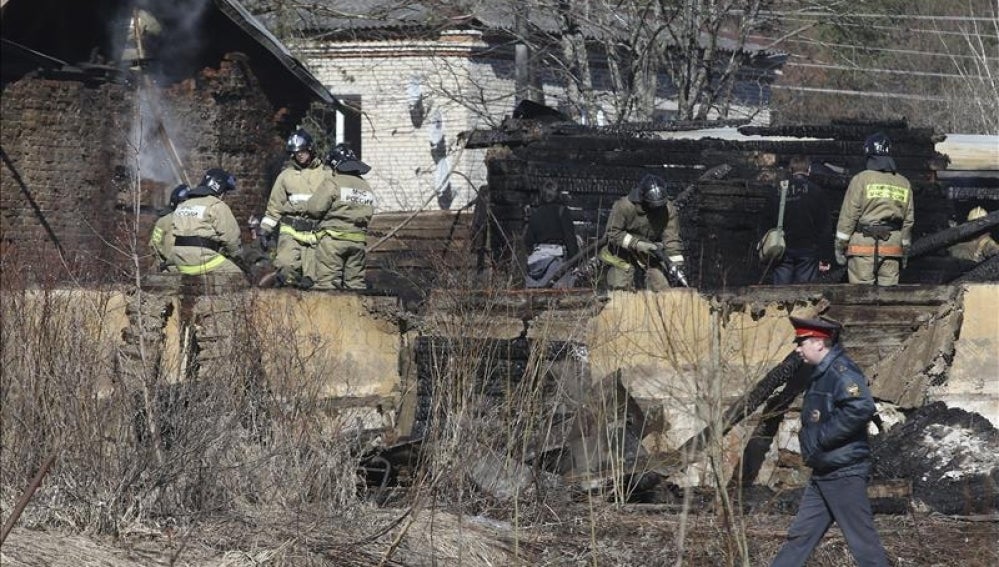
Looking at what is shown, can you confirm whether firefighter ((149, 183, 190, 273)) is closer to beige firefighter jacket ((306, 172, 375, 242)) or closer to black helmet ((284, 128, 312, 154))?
black helmet ((284, 128, 312, 154))

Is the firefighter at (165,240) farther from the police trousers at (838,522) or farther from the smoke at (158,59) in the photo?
the police trousers at (838,522)

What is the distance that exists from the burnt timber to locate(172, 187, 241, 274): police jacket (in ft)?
8.66

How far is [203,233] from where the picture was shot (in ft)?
41.1

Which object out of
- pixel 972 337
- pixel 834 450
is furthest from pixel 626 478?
pixel 972 337

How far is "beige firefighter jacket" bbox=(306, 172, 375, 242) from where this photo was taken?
42.1 ft

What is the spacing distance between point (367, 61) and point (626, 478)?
19.8 m

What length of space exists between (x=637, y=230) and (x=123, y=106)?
27.5 ft

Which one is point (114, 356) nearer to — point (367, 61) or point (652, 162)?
point (652, 162)

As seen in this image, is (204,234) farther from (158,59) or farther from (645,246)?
(158,59)

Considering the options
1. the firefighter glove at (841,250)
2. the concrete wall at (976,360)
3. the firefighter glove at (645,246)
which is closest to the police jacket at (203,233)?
the firefighter glove at (645,246)

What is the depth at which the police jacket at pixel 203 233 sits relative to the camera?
41.1ft

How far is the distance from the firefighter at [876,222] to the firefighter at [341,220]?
12.5ft

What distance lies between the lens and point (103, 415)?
8.05m

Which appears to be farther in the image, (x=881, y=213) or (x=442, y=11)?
(x=442, y=11)
